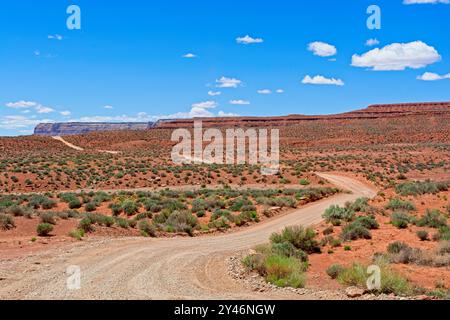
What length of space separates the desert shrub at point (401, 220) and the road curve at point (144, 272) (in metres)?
6.57

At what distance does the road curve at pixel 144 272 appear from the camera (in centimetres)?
988

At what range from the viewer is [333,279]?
493 inches

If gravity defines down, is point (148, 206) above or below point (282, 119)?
below

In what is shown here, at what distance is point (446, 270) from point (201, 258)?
290 inches

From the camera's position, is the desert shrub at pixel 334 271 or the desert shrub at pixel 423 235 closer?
the desert shrub at pixel 334 271

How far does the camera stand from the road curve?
988cm

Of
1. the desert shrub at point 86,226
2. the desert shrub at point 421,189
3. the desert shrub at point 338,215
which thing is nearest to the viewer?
the desert shrub at point 86,226

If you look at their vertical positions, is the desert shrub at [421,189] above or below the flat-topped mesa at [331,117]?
below

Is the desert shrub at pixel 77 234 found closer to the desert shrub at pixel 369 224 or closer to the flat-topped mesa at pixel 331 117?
the desert shrub at pixel 369 224

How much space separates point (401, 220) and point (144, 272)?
44.4ft

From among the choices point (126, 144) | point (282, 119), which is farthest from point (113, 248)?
point (282, 119)

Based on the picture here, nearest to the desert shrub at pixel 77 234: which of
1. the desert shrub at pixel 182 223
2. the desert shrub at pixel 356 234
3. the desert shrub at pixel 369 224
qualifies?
the desert shrub at pixel 182 223
